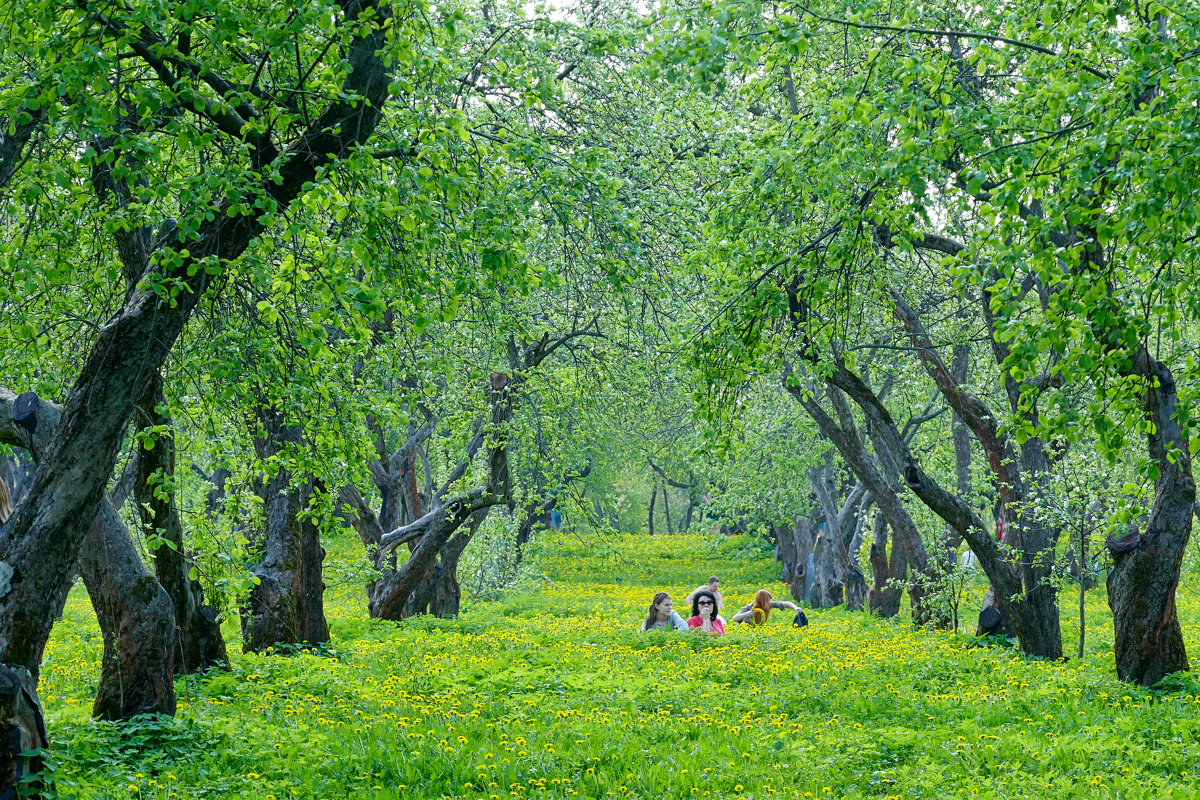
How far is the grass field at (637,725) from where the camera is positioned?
7.38m

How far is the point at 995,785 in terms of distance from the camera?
24.2 ft

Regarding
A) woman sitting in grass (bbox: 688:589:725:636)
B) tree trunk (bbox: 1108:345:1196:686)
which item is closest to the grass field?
tree trunk (bbox: 1108:345:1196:686)

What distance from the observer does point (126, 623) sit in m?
8.60

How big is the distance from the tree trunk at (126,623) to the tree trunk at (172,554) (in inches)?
11.7

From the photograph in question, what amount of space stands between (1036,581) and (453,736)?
909 centimetres

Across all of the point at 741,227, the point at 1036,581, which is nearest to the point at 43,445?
the point at 741,227

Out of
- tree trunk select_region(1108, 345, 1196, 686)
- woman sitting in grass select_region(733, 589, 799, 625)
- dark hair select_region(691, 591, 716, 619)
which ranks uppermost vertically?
tree trunk select_region(1108, 345, 1196, 686)

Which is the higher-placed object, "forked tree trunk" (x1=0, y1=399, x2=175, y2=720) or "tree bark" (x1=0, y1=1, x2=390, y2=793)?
"tree bark" (x1=0, y1=1, x2=390, y2=793)

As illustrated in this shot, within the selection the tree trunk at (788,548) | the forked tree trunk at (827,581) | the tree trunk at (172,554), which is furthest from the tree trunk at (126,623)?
the tree trunk at (788,548)

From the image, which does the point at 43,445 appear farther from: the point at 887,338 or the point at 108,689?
the point at 887,338

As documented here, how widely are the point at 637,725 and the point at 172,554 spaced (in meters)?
4.69

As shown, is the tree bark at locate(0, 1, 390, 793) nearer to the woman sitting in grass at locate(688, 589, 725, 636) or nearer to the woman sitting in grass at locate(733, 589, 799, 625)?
the woman sitting in grass at locate(688, 589, 725, 636)

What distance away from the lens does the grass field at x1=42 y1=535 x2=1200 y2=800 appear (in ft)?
24.2

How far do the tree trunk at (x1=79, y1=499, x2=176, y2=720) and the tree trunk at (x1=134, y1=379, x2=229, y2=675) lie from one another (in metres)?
0.30
